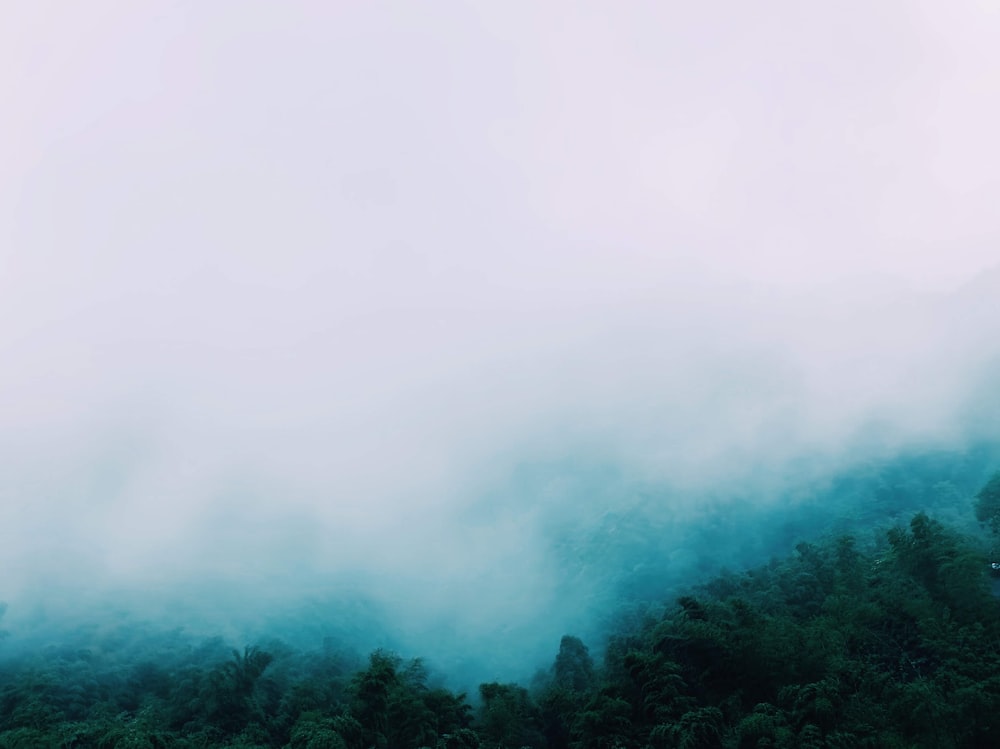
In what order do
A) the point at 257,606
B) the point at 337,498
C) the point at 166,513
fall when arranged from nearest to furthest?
the point at 257,606, the point at 166,513, the point at 337,498

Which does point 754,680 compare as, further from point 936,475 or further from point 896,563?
point 936,475

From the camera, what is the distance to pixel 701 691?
21.5m

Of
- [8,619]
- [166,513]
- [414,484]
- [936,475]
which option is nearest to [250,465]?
[166,513]

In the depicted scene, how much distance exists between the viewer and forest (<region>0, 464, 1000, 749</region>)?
17.4 metres

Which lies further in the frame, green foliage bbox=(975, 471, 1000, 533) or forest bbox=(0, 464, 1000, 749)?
green foliage bbox=(975, 471, 1000, 533)

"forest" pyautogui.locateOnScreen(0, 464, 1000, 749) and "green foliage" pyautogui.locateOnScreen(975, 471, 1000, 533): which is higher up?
"green foliage" pyautogui.locateOnScreen(975, 471, 1000, 533)

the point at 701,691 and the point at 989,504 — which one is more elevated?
the point at 989,504

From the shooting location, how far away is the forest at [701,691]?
17.4 meters

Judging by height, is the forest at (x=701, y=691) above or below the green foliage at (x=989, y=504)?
below

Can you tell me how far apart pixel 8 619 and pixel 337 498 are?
42.6m

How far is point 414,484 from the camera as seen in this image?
86.9m

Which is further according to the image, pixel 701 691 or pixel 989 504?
pixel 989 504

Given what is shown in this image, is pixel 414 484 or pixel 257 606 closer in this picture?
pixel 257 606

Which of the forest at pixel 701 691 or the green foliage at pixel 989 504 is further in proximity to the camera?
the green foliage at pixel 989 504
